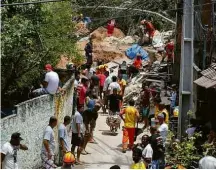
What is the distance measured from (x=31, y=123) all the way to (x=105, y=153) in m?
3.50

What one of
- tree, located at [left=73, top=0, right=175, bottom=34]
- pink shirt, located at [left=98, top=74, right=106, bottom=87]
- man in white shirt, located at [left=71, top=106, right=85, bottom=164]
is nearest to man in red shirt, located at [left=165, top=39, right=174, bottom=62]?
tree, located at [left=73, top=0, right=175, bottom=34]

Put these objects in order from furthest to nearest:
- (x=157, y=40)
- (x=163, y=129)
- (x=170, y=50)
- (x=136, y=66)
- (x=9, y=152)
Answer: (x=157, y=40)
(x=170, y=50)
(x=136, y=66)
(x=163, y=129)
(x=9, y=152)

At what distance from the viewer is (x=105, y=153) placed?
53.6 ft

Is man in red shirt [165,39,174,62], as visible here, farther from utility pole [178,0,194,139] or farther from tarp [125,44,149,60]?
utility pole [178,0,194,139]

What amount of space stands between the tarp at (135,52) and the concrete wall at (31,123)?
13.8 metres

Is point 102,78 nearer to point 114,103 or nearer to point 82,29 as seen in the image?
point 114,103

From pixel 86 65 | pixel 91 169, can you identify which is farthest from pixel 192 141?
pixel 86 65

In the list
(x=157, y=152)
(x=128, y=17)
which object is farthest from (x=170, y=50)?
(x=157, y=152)

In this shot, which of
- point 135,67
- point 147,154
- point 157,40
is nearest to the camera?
point 147,154

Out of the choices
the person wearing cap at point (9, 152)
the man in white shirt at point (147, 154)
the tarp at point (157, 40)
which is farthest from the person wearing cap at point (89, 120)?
the tarp at point (157, 40)

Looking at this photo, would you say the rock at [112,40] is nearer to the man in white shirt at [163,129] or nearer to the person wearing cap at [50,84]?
the person wearing cap at [50,84]

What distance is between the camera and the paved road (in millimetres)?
15194

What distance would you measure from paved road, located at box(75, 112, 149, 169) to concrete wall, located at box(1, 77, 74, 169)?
149cm

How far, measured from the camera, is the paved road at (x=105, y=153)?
15194 millimetres
